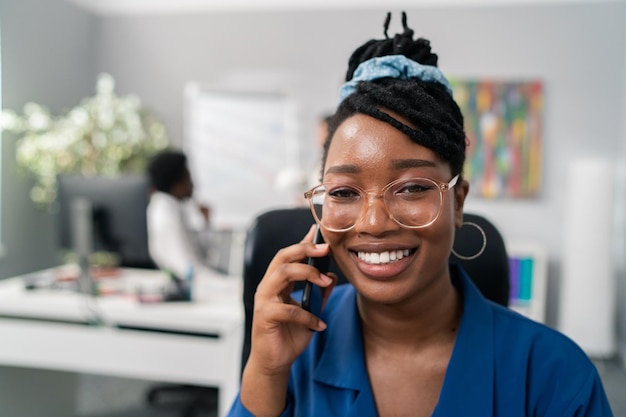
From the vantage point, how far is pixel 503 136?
4281mm

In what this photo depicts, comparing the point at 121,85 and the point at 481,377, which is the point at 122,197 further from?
the point at 121,85

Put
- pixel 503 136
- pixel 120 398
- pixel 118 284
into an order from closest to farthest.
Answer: pixel 118 284 → pixel 120 398 → pixel 503 136

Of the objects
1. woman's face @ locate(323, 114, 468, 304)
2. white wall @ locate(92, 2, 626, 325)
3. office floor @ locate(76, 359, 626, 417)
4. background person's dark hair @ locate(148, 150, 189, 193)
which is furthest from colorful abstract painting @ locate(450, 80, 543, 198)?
woman's face @ locate(323, 114, 468, 304)

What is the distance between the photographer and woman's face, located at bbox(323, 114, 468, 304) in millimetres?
829

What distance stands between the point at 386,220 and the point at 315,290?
0.26 meters

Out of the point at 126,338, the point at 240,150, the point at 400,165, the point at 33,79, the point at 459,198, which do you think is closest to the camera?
the point at 400,165

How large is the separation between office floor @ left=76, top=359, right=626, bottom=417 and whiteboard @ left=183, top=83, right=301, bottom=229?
5.49ft

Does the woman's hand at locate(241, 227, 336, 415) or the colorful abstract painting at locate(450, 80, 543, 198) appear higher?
the colorful abstract painting at locate(450, 80, 543, 198)

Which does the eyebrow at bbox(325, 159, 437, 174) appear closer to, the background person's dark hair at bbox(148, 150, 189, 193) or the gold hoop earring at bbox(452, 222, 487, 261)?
the gold hoop earring at bbox(452, 222, 487, 261)

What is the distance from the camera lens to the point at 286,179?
3670 millimetres

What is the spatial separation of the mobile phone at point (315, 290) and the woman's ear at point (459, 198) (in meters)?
0.23

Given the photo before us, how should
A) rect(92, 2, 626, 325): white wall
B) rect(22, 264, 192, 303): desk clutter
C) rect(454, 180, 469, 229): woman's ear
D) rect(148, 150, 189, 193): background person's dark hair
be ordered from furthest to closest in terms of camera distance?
rect(92, 2, 626, 325): white wall < rect(148, 150, 189, 193): background person's dark hair < rect(22, 264, 192, 303): desk clutter < rect(454, 180, 469, 229): woman's ear

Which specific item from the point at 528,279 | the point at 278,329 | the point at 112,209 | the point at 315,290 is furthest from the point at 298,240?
the point at 528,279

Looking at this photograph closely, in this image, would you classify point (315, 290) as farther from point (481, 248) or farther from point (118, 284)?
point (118, 284)
